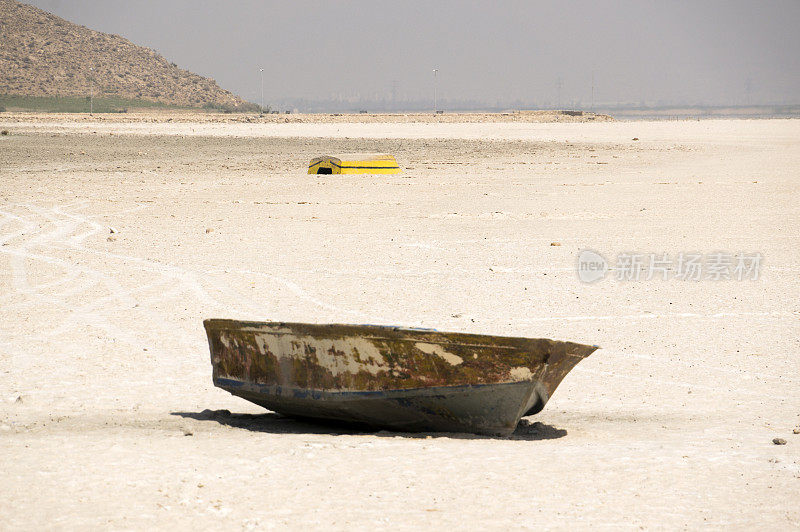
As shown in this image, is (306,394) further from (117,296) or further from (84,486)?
(117,296)

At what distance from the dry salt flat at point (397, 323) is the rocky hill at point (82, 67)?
4014 inches

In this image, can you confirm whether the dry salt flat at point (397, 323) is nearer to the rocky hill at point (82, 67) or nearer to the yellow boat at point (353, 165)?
the yellow boat at point (353, 165)

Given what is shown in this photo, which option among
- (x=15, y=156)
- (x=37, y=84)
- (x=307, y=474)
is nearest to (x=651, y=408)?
(x=307, y=474)

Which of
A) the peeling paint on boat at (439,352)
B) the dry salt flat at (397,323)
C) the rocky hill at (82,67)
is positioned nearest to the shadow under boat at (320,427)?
the dry salt flat at (397,323)

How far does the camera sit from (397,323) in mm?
8656

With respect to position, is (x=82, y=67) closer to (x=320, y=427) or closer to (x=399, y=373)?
(x=320, y=427)

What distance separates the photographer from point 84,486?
185 inches

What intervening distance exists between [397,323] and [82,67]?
125931 mm

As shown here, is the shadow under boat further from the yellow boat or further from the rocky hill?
the rocky hill

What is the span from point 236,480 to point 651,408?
308 centimetres

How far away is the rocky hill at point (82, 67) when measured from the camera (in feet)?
375

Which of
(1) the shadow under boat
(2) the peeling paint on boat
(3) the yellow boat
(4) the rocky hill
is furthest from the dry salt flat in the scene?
(4) the rocky hill

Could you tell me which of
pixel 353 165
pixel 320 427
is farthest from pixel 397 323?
pixel 353 165

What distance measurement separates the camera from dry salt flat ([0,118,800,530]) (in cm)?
462
